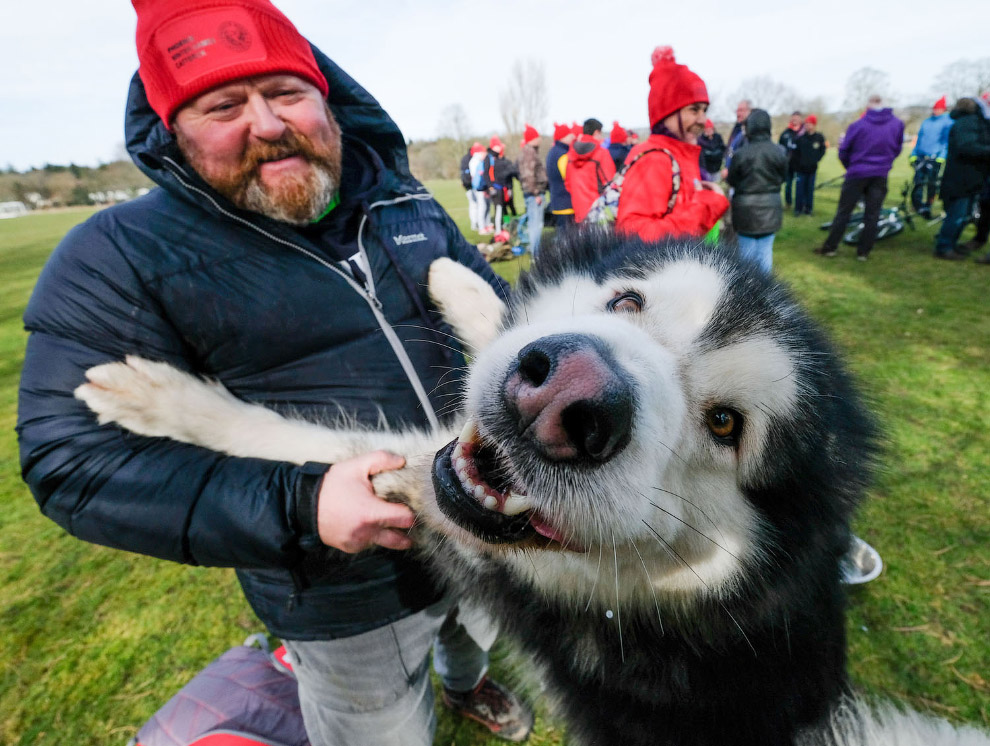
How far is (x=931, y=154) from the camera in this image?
39.5 feet

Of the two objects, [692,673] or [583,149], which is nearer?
[692,673]

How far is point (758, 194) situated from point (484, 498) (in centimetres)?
673

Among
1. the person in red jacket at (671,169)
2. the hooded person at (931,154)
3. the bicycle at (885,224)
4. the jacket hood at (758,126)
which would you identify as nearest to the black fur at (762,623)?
the person in red jacket at (671,169)

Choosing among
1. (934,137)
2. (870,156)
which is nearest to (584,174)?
(870,156)

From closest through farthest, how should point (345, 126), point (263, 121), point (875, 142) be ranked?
point (263, 121) → point (345, 126) → point (875, 142)

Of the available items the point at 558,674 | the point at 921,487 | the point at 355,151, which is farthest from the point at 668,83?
the point at 558,674

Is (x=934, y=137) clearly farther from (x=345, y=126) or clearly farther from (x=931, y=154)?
(x=345, y=126)

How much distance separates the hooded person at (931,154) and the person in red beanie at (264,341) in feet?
50.4

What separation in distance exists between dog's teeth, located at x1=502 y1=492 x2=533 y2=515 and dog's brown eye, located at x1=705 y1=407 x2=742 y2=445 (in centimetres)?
56

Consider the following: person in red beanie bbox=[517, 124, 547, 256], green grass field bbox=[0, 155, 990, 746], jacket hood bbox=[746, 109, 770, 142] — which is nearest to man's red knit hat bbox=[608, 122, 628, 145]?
person in red beanie bbox=[517, 124, 547, 256]

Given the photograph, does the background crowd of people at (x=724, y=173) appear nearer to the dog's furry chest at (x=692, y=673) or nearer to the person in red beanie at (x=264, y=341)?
the person in red beanie at (x=264, y=341)

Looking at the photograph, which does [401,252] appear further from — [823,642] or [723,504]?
[823,642]

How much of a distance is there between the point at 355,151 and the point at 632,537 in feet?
6.11

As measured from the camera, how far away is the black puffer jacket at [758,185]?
20.2 ft
